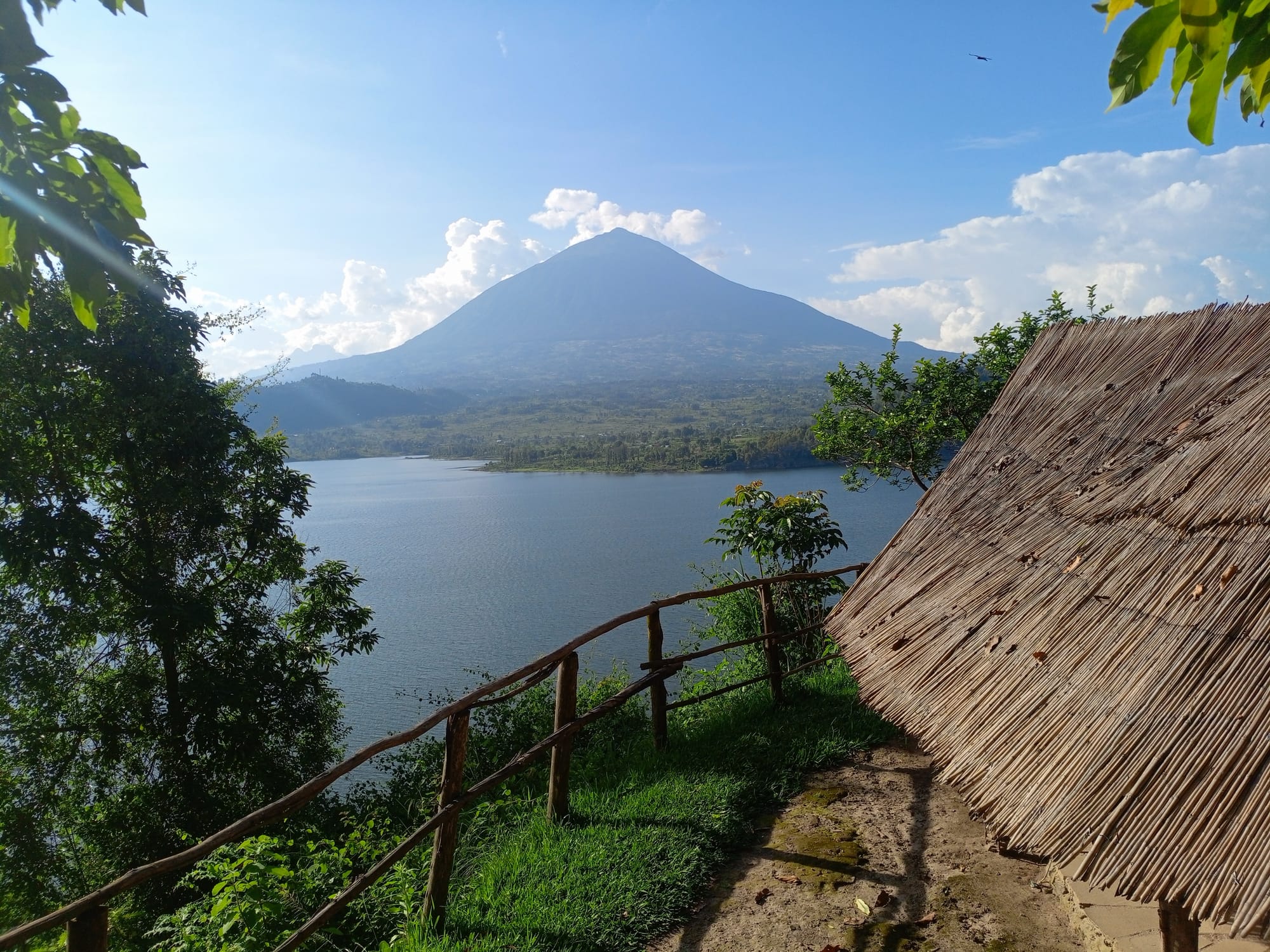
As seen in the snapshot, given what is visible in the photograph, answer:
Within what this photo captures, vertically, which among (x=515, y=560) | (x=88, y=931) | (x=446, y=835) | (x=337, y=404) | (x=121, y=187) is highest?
(x=337, y=404)

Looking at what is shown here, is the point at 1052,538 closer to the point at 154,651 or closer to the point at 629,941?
the point at 629,941

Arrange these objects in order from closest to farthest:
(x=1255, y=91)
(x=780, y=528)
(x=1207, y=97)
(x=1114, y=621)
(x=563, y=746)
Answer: (x=1207, y=97) < (x=1255, y=91) < (x=1114, y=621) < (x=563, y=746) < (x=780, y=528)

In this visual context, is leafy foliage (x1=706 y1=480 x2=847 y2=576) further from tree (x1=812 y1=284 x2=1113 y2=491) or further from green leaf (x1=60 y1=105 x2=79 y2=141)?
green leaf (x1=60 y1=105 x2=79 y2=141)

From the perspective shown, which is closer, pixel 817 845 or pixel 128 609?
pixel 817 845

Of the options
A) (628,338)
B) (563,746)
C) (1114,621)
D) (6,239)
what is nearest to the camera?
(6,239)

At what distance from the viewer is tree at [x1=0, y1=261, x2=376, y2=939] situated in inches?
296

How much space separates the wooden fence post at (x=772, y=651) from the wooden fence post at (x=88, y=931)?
11.7ft

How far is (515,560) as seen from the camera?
24.5m

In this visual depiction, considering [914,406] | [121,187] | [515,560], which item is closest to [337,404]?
[515,560]

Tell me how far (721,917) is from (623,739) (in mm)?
2307

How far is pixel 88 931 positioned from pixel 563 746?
1.98 meters

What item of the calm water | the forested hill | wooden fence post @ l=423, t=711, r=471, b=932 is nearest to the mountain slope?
the forested hill

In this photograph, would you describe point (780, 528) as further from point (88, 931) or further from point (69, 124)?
point (69, 124)

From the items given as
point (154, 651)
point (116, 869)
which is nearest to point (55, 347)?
point (154, 651)
